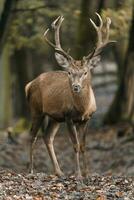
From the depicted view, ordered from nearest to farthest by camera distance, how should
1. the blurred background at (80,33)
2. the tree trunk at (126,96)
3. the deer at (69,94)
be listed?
the deer at (69,94), the blurred background at (80,33), the tree trunk at (126,96)

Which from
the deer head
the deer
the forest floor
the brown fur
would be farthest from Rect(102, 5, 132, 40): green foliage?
the deer head

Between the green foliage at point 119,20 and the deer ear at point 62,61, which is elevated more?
the green foliage at point 119,20

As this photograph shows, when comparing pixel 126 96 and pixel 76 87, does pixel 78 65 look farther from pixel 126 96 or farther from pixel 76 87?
pixel 126 96

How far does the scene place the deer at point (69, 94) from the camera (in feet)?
41.2

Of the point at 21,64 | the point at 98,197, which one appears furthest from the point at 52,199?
the point at 21,64

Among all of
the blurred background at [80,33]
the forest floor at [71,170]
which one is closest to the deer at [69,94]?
the forest floor at [71,170]

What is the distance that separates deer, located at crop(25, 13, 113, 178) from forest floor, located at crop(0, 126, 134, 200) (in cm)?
67

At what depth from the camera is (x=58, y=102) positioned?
1326 cm

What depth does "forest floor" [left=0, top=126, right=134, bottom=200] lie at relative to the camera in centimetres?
1105

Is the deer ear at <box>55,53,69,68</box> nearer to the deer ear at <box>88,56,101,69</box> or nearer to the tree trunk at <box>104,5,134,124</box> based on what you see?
the deer ear at <box>88,56,101,69</box>

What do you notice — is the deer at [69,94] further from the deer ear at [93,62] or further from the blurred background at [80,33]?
the blurred background at [80,33]

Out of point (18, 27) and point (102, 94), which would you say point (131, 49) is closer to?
point (18, 27)

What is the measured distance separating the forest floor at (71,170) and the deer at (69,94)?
0.67 meters

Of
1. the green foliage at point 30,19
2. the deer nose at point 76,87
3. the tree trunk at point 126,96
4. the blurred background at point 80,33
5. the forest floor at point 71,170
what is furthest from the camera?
the tree trunk at point 126,96
